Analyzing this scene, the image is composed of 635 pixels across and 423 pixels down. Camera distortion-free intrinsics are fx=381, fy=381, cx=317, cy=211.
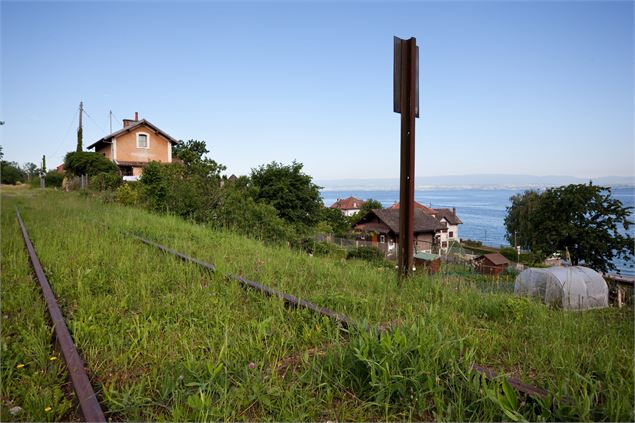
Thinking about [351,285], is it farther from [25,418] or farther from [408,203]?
[25,418]

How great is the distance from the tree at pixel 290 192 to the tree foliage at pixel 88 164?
47.3ft

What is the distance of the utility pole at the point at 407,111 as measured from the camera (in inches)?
189

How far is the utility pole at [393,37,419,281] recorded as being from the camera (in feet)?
15.8

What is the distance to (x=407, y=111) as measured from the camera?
4.83m

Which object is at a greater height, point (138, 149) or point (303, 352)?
point (138, 149)

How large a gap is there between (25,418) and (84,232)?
264 inches

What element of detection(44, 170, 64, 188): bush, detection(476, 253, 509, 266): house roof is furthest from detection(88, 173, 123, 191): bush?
detection(476, 253, 509, 266): house roof

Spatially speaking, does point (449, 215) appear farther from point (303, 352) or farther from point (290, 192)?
point (303, 352)

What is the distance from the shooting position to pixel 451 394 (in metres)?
2.13

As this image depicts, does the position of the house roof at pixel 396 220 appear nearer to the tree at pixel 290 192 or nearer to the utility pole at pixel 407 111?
the tree at pixel 290 192

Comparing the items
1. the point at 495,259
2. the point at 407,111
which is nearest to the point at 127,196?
the point at 407,111

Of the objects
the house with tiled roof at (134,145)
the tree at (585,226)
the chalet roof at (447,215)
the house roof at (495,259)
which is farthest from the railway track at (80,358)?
the chalet roof at (447,215)

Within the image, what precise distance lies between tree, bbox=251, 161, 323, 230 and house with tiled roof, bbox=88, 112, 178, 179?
37.7 ft

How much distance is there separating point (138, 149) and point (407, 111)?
44210 millimetres
